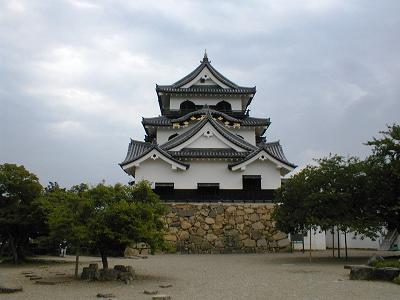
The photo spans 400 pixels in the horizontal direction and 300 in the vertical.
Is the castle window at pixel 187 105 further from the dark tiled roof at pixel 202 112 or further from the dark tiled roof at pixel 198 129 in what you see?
the dark tiled roof at pixel 198 129

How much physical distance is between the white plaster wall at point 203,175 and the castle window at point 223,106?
24.8ft

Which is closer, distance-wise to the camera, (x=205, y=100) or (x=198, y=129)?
(x=198, y=129)

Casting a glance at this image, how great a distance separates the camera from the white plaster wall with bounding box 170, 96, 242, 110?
3322cm

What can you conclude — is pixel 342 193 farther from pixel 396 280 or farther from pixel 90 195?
pixel 90 195

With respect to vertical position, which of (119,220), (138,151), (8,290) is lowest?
(8,290)

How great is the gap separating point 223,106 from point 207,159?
761 centimetres

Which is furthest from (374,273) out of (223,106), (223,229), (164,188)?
(223,106)

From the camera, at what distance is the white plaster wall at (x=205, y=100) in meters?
33.2

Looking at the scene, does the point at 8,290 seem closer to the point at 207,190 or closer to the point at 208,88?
the point at 207,190

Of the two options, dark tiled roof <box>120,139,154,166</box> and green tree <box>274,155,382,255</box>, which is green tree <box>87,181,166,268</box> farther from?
dark tiled roof <box>120,139,154,166</box>

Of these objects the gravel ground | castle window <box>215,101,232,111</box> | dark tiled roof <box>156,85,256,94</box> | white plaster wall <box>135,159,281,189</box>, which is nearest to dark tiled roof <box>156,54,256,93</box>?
dark tiled roof <box>156,85,256,94</box>

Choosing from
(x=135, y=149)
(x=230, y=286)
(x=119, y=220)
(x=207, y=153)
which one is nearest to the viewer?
(x=230, y=286)

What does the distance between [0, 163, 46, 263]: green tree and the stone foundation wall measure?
28.9 feet

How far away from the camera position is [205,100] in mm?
33500
